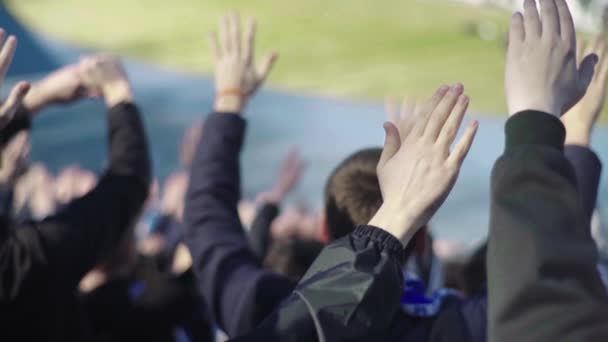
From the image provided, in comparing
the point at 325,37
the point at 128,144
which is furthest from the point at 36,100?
the point at 325,37

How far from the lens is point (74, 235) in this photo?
0.96 meters

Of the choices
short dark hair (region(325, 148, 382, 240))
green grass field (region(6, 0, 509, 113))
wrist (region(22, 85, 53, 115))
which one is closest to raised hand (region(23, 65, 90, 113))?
wrist (region(22, 85, 53, 115))

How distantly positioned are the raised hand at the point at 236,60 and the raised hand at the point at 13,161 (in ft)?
1.15

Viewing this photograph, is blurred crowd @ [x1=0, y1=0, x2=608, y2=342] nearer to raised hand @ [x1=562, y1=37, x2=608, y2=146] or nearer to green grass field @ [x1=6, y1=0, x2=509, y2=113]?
raised hand @ [x1=562, y1=37, x2=608, y2=146]

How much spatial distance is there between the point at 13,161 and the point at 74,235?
0.41 m

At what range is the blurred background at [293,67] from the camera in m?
3.98

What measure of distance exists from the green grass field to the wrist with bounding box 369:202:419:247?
3.19 meters

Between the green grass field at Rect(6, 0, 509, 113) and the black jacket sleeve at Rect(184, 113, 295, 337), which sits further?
the green grass field at Rect(6, 0, 509, 113)

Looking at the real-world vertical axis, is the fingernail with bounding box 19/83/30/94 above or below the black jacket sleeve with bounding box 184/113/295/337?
above

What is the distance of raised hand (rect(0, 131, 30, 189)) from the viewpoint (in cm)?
127

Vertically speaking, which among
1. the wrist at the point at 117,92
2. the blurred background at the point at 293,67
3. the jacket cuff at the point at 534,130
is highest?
the jacket cuff at the point at 534,130

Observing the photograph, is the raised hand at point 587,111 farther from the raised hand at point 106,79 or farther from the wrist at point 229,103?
the raised hand at point 106,79

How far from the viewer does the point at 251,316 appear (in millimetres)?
943

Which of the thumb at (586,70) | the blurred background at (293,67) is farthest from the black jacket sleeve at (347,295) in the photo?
the blurred background at (293,67)
